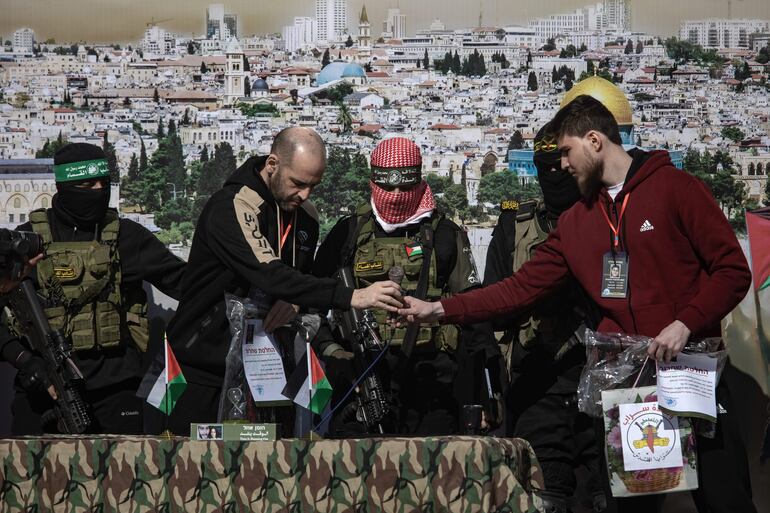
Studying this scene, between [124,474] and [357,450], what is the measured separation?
34.5 inches

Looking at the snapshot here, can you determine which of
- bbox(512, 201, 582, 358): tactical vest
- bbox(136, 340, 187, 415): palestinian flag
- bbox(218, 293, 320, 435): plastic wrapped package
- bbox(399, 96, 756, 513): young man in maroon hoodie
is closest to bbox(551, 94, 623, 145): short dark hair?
bbox(399, 96, 756, 513): young man in maroon hoodie

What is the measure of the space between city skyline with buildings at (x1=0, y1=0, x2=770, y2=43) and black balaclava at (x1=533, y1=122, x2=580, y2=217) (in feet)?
7.24

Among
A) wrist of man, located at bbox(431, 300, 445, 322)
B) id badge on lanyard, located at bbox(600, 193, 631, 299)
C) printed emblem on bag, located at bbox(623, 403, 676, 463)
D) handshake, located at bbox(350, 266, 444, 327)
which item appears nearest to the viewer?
printed emblem on bag, located at bbox(623, 403, 676, 463)

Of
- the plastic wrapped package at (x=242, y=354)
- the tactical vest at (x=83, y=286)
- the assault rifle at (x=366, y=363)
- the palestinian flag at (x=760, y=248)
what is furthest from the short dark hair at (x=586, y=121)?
the tactical vest at (x=83, y=286)

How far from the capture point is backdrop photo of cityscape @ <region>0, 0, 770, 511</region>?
Result: 7.63 metres

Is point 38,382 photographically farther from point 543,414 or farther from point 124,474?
point 543,414

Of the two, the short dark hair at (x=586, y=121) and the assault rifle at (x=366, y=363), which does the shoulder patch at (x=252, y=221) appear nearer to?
the assault rifle at (x=366, y=363)

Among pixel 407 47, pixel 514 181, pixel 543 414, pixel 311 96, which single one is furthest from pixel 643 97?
pixel 543 414

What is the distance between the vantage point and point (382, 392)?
5688 mm

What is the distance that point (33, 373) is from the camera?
5.89 meters

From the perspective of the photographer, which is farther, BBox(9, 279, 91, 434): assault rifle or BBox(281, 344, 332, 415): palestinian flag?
BBox(9, 279, 91, 434): assault rifle

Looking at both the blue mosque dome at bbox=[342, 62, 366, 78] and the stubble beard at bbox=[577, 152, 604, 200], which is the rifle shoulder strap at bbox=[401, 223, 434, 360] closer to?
the stubble beard at bbox=[577, 152, 604, 200]

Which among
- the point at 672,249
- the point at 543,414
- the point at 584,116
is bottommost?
the point at 543,414

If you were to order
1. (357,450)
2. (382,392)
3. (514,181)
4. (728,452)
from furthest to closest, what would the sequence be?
(514,181), (382,392), (728,452), (357,450)
